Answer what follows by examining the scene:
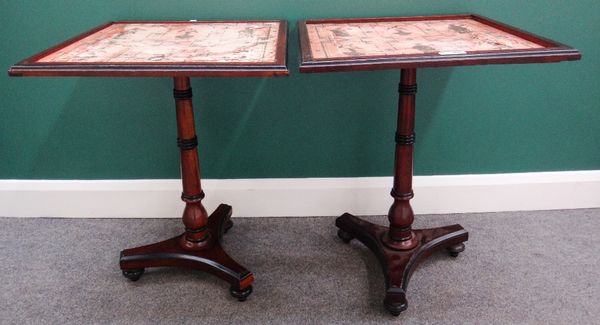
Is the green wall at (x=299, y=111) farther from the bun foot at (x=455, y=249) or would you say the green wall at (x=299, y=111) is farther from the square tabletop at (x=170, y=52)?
the bun foot at (x=455, y=249)

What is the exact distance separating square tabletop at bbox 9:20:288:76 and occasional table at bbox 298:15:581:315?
0.35ft

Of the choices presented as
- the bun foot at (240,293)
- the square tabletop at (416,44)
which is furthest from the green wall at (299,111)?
the bun foot at (240,293)

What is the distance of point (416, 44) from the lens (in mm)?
1484

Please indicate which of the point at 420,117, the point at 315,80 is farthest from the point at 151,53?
the point at 420,117

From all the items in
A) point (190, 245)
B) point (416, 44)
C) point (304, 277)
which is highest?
point (416, 44)

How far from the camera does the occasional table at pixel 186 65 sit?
4.30ft

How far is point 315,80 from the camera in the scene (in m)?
2.07

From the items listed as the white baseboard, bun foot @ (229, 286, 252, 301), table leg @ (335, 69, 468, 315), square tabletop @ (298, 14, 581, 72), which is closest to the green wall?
the white baseboard

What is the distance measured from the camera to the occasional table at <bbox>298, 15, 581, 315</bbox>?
52.3 inches

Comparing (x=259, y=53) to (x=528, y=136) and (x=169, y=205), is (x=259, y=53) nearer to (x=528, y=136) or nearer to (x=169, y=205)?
(x=169, y=205)

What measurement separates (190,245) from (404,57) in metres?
1.02

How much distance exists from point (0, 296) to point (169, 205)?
69 centimetres

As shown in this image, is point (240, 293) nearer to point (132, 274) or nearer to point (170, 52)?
point (132, 274)

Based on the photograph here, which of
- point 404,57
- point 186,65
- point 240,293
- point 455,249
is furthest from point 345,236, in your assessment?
point 186,65
